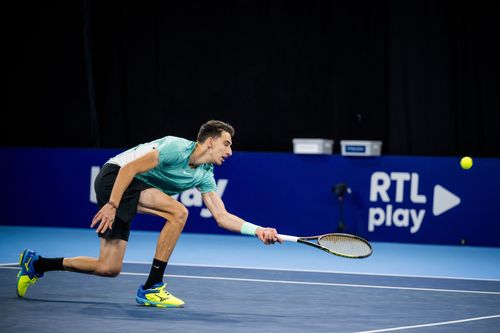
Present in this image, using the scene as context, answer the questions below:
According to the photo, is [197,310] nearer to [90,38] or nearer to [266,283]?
[266,283]

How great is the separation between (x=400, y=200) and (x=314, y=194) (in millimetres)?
1145

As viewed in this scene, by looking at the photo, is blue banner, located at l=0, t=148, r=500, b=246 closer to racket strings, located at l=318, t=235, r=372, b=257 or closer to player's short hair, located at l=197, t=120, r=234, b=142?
racket strings, located at l=318, t=235, r=372, b=257

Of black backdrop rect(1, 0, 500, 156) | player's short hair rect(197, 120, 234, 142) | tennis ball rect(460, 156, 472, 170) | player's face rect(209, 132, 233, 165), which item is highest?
black backdrop rect(1, 0, 500, 156)

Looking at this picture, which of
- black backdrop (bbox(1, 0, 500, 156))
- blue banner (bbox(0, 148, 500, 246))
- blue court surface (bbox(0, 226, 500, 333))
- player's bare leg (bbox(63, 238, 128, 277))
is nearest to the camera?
blue court surface (bbox(0, 226, 500, 333))

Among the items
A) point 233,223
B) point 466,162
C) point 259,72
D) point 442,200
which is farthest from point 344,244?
point 259,72

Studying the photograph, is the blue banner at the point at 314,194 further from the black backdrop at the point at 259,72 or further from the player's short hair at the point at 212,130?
the player's short hair at the point at 212,130

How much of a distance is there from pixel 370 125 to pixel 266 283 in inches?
233

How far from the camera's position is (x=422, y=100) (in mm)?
13648

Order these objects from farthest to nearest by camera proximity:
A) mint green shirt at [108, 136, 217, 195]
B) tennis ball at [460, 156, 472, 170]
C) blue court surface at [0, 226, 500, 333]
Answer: tennis ball at [460, 156, 472, 170] < mint green shirt at [108, 136, 217, 195] < blue court surface at [0, 226, 500, 333]

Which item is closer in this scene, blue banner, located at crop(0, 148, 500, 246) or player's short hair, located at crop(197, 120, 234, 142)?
player's short hair, located at crop(197, 120, 234, 142)

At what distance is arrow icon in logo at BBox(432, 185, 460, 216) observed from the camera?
12078mm

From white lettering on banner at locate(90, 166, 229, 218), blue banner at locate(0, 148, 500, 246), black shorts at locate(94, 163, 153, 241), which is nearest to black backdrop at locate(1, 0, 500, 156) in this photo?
blue banner at locate(0, 148, 500, 246)

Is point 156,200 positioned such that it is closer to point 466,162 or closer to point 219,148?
point 219,148

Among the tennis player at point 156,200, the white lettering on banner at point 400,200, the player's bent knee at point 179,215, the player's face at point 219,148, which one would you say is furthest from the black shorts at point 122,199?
the white lettering on banner at point 400,200
